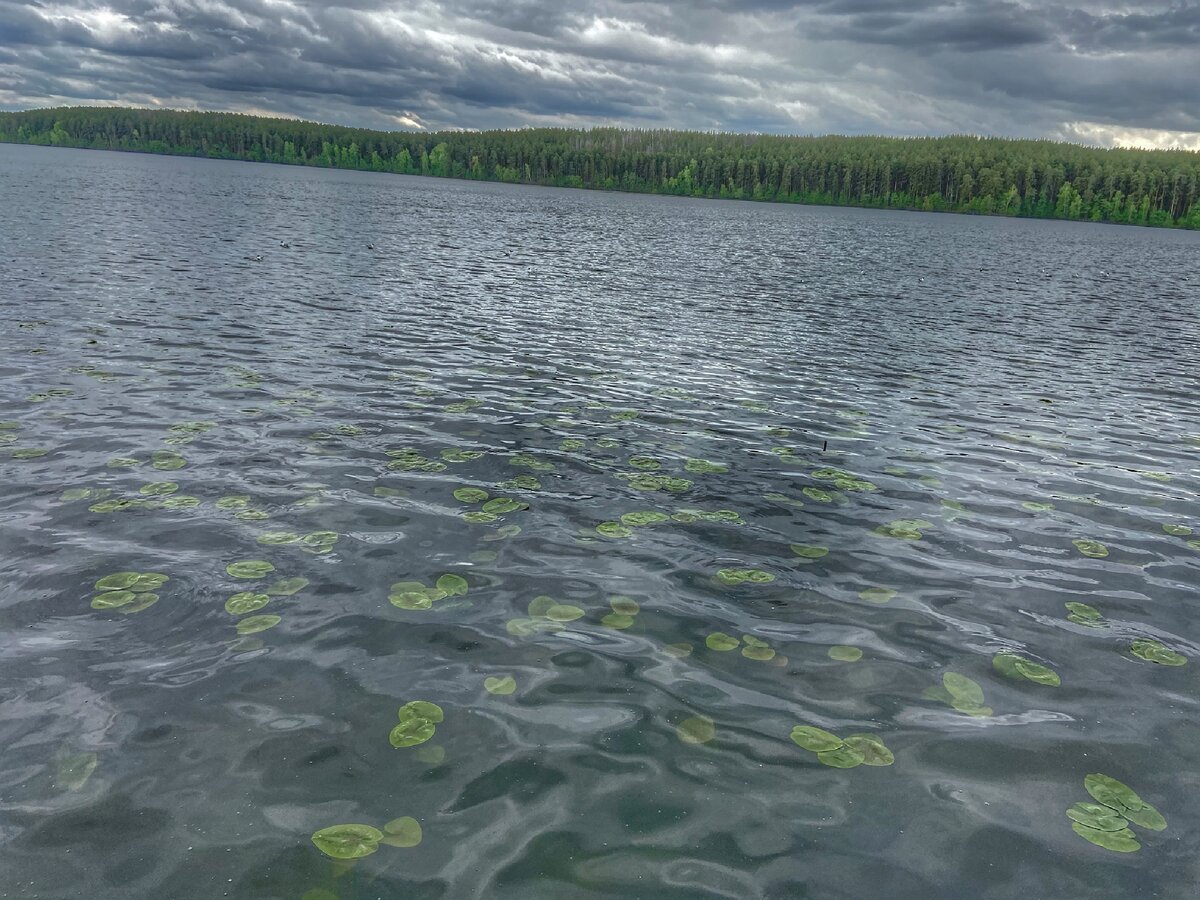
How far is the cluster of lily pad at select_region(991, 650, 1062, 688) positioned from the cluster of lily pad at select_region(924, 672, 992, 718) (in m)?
0.64

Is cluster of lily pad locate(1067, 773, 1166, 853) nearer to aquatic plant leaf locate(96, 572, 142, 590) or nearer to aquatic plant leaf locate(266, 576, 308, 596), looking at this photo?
aquatic plant leaf locate(266, 576, 308, 596)

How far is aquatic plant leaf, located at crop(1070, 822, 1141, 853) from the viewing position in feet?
22.3

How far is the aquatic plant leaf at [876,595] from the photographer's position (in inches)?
445

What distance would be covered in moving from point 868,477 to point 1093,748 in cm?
891

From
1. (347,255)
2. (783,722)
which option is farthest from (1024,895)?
(347,255)

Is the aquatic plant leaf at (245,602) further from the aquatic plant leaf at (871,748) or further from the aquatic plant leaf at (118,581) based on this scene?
the aquatic plant leaf at (871,748)

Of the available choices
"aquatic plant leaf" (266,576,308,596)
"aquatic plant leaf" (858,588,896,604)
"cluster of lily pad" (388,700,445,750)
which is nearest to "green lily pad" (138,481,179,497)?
"aquatic plant leaf" (266,576,308,596)

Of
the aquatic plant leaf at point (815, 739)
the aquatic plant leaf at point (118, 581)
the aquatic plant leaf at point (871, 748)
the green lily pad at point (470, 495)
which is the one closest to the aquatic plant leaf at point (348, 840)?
the aquatic plant leaf at point (815, 739)

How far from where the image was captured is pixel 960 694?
9.11 metres

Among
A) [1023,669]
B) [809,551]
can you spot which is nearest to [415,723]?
[809,551]

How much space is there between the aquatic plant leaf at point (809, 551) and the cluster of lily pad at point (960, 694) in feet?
11.1

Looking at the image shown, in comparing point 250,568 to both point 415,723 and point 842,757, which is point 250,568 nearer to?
point 415,723

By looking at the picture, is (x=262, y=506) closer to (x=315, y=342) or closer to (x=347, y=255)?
(x=315, y=342)

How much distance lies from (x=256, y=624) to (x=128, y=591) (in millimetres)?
2085
